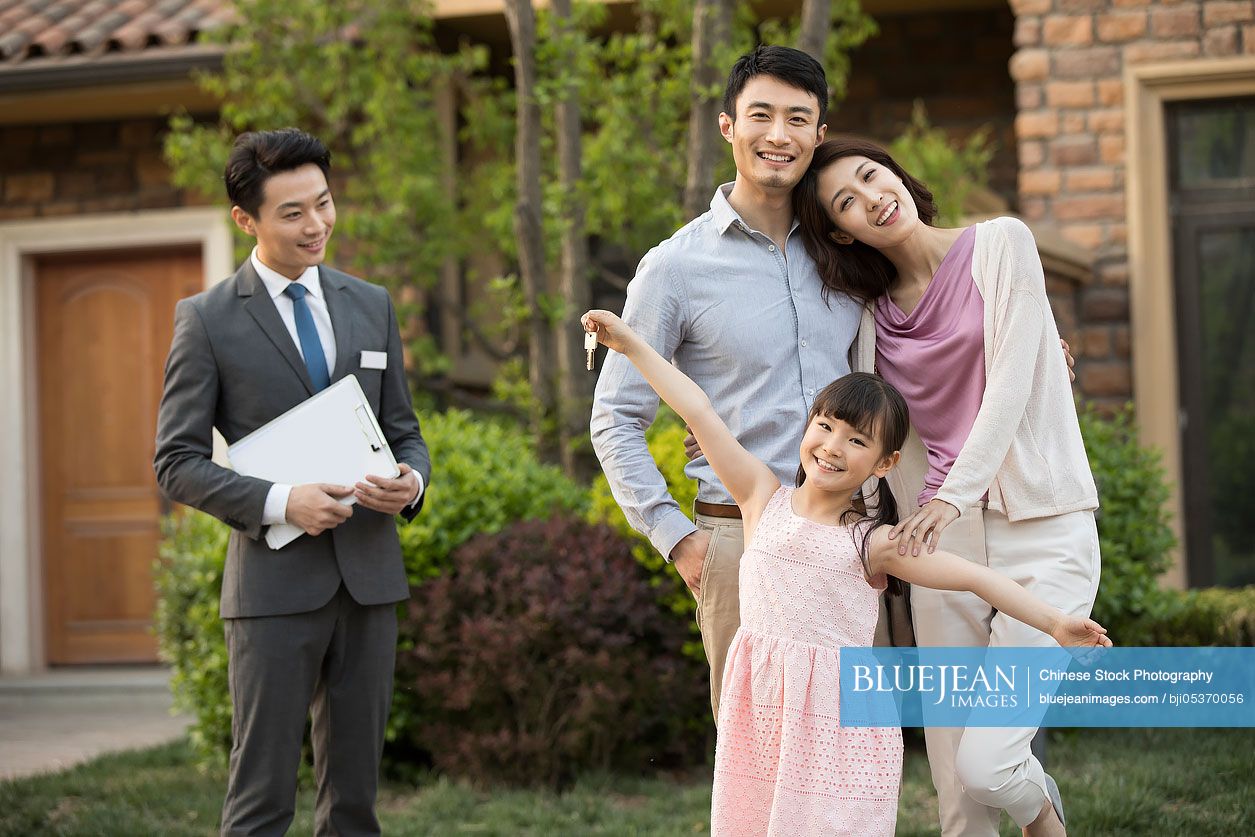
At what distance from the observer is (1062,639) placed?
8.48ft

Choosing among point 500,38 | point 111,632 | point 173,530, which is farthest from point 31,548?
point 500,38

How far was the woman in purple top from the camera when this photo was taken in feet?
9.33

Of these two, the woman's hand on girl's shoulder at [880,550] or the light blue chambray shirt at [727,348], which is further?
the light blue chambray shirt at [727,348]

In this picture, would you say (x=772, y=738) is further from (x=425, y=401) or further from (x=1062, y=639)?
(x=425, y=401)

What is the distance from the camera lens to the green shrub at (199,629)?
5.36 metres

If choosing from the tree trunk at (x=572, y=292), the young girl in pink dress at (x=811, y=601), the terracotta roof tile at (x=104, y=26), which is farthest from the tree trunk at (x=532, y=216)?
the young girl in pink dress at (x=811, y=601)

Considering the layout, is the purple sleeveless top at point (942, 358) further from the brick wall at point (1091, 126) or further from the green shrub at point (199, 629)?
the brick wall at point (1091, 126)

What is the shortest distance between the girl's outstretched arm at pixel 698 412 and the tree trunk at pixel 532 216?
369 cm

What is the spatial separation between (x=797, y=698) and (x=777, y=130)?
122 cm

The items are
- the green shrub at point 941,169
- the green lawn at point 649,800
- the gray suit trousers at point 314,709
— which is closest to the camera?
the gray suit trousers at point 314,709

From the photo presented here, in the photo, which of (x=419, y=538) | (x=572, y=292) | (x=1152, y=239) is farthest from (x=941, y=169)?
(x=419, y=538)

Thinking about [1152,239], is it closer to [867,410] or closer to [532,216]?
[532,216]

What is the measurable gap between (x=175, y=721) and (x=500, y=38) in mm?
4591

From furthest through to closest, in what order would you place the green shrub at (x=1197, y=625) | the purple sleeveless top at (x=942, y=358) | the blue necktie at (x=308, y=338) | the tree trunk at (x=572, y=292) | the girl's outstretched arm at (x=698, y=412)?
the tree trunk at (x=572, y=292), the green shrub at (x=1197, y=625), the blue necktie at (x=308, y=338), the purple sleeveless top at (x=942, y=358), the girl's outstretched arm at (x=698, y=412)
